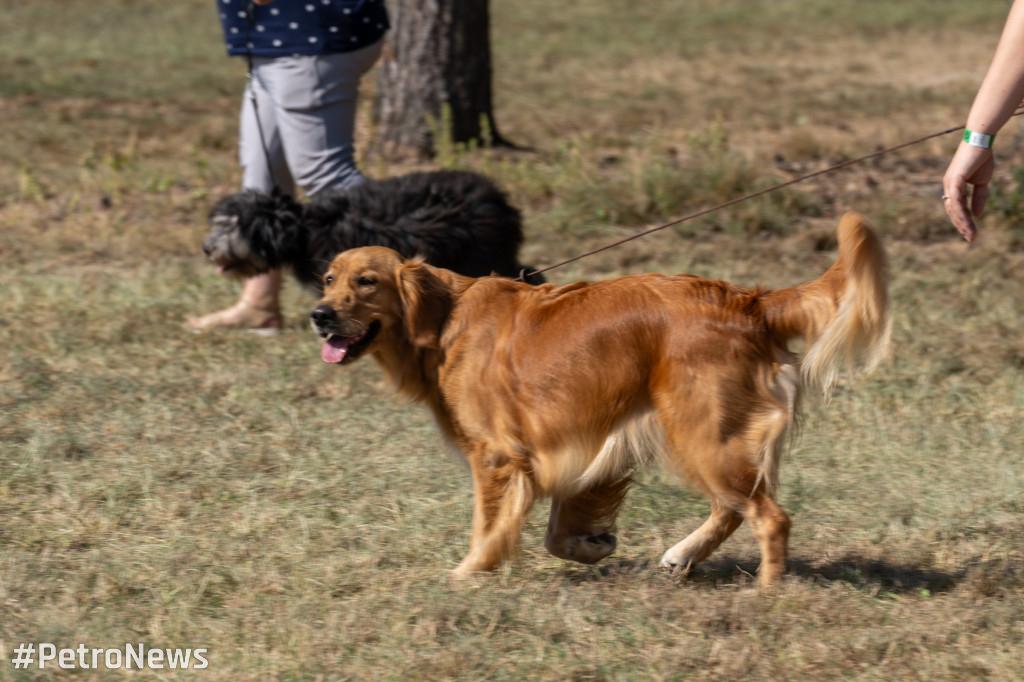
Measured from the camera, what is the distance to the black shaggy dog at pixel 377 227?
5.34m

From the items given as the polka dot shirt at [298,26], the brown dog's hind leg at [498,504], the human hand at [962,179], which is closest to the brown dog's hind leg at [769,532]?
the brown dog's hind leg at [498,504]

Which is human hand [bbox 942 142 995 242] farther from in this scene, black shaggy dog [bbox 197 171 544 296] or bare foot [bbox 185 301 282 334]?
bare foot [bbox 185 301 282 334]

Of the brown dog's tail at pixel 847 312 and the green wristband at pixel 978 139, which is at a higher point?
the green wristband at pixel 978 139

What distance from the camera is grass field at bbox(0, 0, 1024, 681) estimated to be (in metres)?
3.01

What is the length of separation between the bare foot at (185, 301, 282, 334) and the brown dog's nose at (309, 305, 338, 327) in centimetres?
257

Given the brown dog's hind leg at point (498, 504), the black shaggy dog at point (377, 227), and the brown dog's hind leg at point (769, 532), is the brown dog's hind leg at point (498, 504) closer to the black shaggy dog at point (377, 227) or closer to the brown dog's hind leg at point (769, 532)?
the brown dog's hind leg at point (769, 532)

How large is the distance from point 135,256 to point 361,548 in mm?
4110

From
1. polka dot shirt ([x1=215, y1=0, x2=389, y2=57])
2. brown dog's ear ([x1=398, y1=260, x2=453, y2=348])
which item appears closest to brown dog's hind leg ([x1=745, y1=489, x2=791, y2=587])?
brown dog's ear ([x1=398, y1=260, x2=453, y2=348])

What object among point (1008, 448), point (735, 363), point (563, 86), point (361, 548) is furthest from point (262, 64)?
point (563, 86)

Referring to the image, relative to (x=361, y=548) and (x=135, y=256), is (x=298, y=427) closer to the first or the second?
(x=361, y=548)

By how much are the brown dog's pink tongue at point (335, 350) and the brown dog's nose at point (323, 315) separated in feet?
0.26

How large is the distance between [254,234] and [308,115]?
63 cm

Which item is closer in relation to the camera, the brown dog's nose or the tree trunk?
the brown dog's nose

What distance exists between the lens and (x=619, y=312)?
3.20m
